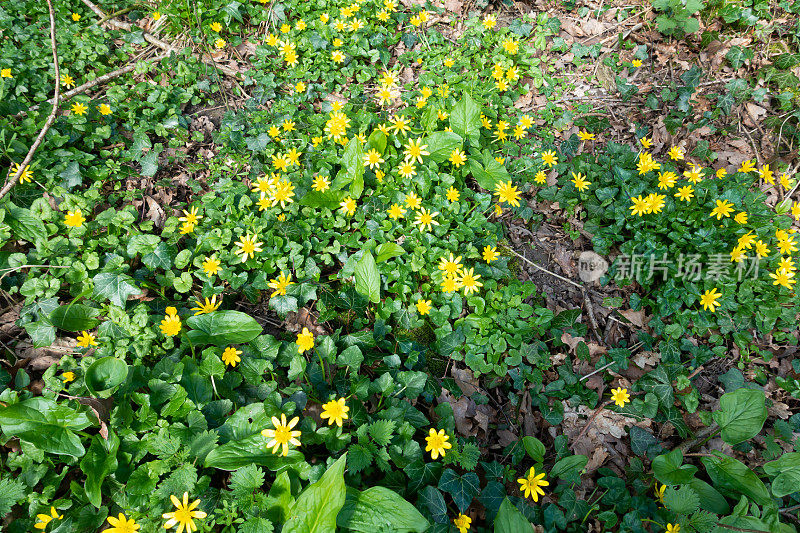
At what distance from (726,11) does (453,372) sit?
4.57 meters

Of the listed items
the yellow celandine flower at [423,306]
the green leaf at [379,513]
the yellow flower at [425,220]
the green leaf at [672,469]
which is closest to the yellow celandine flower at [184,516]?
the green leaf at [379,513]

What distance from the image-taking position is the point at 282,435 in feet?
6.85

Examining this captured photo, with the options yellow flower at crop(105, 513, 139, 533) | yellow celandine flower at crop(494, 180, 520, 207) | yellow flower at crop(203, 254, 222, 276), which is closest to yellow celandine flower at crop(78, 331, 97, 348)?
yellow flower at crop(203, 254, 222, 276)

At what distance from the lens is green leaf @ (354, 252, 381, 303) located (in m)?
2.74

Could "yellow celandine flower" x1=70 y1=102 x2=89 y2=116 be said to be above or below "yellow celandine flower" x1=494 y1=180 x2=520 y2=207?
above

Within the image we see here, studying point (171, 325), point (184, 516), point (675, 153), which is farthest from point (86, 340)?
point (675, 153)

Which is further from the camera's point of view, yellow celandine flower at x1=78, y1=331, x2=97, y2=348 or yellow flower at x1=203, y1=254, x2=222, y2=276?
yellow flower at x1=203, y1=254, x2=222, y2=276

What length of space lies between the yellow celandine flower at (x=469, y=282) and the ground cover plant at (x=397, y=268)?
0.6 inches

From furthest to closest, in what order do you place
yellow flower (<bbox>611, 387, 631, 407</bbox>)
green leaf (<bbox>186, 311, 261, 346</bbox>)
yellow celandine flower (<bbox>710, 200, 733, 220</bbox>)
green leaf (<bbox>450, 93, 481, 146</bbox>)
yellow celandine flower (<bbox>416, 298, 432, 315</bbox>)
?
green leaf (<bbox>450, 93, 481, 146</bbox>) → yellow celandine flower (<bbox>710, 200, 733, 220</bbox>) → yellow celandine flower (<bbox>416, 298, 432, 315</bbox>) → yellow flower (<bbox>611, 387, 631, 407</bbox>) → green leaf (<bbox>186, 311, 261, 346</bbox>)

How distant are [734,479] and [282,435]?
7.96 ft

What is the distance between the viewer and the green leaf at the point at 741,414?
2.41 metres

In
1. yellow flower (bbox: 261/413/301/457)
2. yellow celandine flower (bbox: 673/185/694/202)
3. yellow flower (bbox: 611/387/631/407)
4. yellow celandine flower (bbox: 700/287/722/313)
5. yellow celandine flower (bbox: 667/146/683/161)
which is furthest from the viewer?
yellow celandine flower (bbox: 667/146/683/161)

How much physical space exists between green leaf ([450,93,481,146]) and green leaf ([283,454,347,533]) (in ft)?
8.43

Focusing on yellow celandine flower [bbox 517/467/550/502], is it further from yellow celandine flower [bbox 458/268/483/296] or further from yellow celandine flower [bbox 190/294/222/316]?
yellow celandine flower [bbox 190/294/222/316]
